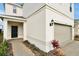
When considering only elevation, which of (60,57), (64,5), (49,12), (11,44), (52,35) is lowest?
(60,57)

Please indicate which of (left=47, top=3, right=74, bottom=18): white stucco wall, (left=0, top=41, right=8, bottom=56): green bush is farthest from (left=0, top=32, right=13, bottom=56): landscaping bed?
(left=47, top=3, right=74, bottom=18): white stucco wall

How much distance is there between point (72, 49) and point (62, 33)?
0.87 meters

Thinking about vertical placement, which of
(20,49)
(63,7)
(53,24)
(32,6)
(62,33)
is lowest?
(20,49)

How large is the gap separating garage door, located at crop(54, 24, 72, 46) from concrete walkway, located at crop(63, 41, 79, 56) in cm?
24

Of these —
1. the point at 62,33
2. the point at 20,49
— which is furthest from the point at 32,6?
the point at 20,49

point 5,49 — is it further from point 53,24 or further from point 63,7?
point 63,7

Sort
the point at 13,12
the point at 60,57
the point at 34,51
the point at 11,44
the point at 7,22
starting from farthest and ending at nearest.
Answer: the point at 13,12 → the point at 7,22 → the point at 11,44 → the point at 34,51 → the point at 60,57

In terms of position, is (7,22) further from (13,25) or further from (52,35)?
(52,35)

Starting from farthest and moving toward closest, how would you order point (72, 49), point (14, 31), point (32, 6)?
1. point (32, 6)
2. point (14, 31)
3. point (72, 49)

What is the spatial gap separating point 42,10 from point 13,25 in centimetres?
171

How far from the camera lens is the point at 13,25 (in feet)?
18.5

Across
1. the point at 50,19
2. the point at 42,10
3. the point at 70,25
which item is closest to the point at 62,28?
the point at 70,25

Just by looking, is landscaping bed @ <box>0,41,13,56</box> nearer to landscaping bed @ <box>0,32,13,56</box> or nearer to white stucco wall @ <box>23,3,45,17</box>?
landscaping bed @ <box>0,32,13,56</box>

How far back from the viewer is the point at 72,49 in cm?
467
